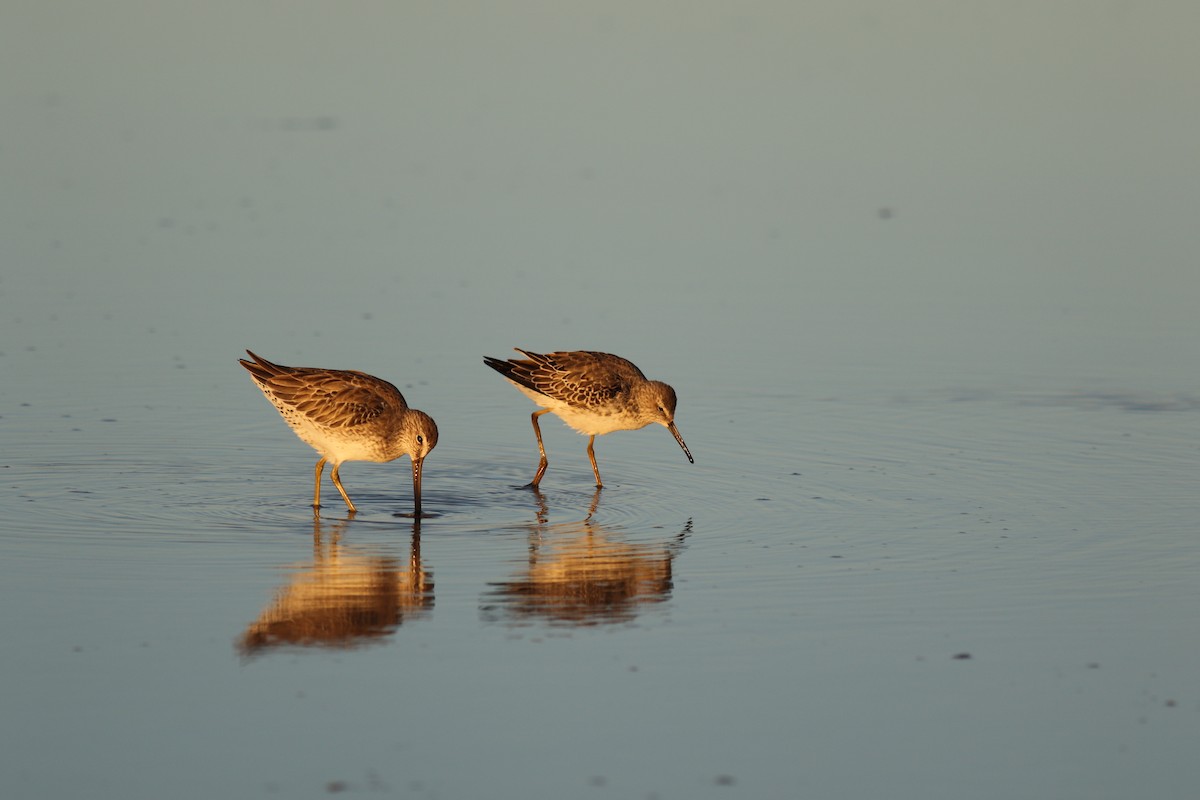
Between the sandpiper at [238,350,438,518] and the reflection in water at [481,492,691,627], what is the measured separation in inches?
47.4

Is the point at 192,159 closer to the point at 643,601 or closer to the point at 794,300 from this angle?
the point at 794,300

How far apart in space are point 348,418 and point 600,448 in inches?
116

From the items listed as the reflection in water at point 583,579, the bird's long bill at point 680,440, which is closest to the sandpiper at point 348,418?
the reflection in water at point 583,579

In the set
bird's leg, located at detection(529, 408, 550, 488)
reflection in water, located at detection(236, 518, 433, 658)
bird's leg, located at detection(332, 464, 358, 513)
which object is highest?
bird's leg, located at detection(529, 408, 550, 488)

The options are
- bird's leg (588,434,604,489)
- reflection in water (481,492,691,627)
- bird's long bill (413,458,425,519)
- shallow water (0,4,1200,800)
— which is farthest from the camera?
bird's leg (588,434,604,489)

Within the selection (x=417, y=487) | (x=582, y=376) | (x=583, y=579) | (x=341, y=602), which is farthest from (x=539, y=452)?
(x=341, y=602)

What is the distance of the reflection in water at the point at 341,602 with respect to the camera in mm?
9148

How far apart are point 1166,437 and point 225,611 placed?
7798 mm

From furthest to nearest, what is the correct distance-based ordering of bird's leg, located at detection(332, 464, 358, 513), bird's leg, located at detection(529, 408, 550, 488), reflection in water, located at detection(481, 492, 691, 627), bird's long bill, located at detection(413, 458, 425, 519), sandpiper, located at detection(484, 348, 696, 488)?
sandpiper, located at detection(484, 348, 696, 488)
bird's leg, located at detection(529, 408, 550, 488)
bird's leg, located at detection(332, 464, 358, 513)
bird's long bill, located at detection(413, 458, 425, 519)
reflection in water, located at detection(481, 492, 691, 627)

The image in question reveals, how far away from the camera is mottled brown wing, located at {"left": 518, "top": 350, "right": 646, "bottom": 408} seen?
1405 centimetres

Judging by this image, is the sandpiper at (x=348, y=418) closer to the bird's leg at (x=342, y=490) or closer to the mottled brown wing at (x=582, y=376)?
the bird's leg at (x=342, y=490)

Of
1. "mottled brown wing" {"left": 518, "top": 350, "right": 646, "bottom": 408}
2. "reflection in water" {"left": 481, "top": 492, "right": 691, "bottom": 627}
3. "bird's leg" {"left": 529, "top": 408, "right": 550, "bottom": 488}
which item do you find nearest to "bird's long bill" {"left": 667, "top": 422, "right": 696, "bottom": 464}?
"mottled brown wing" {"left": 518, "top": 350, "right": 646, "bottom": 408}

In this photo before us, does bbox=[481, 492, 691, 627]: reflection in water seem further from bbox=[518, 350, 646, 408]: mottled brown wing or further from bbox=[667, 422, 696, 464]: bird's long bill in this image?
bbox=[518, 350, 646, 408]: mottled brown wing

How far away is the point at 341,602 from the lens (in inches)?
387
